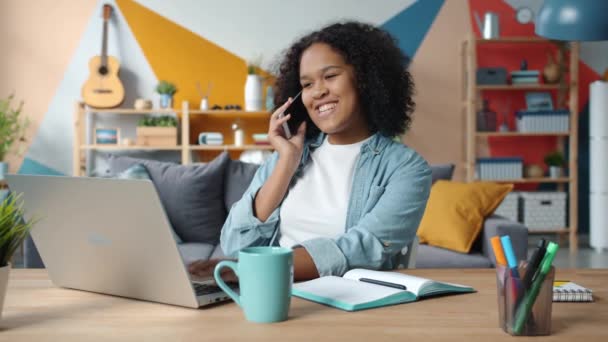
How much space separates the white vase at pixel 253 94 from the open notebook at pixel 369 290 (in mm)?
3892

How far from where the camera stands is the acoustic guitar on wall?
16.1 feet

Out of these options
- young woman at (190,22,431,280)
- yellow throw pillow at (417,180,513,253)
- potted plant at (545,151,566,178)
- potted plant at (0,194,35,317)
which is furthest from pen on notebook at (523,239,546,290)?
potted plant at (545,151,566,178)

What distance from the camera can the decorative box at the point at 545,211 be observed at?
199 inches

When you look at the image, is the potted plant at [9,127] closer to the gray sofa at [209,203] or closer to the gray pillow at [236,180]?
the gray sofa at [209,203]

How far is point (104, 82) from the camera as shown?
4969mm

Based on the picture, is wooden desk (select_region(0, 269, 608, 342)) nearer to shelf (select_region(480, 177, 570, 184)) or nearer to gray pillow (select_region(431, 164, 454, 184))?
gray pillow (select_region(431, 164, 454, 184))

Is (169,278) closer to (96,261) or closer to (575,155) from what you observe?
(96,261)

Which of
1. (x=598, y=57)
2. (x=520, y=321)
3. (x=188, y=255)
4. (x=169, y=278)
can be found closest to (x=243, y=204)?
(x=169, y=278)

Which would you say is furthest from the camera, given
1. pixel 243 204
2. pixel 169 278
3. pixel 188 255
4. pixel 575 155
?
pixel 575 155

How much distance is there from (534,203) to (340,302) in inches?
176

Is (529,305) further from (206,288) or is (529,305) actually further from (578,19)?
(578,19)

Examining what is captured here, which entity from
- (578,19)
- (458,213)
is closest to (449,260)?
(458,213)

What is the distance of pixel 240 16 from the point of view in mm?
5238

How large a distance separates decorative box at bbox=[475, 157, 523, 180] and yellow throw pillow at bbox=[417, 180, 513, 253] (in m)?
1.84
